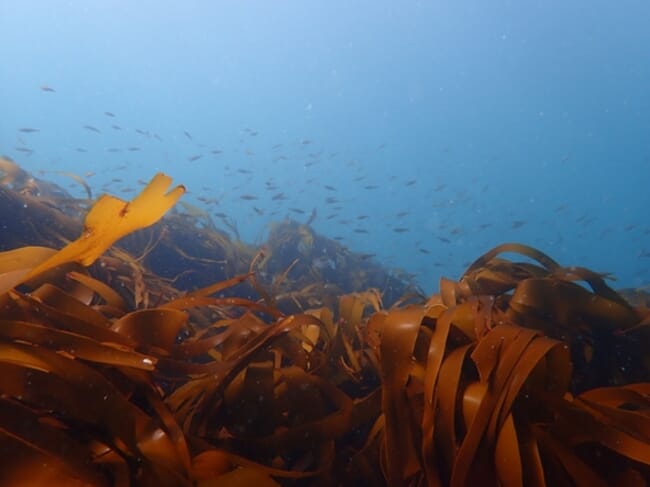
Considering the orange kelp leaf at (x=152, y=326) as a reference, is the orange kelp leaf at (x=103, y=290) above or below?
below

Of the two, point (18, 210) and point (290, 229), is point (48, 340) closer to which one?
point (18, 210)

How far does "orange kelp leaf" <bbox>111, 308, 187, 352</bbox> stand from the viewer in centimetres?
124

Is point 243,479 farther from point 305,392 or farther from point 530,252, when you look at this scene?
point 530,252

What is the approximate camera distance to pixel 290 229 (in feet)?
25.6

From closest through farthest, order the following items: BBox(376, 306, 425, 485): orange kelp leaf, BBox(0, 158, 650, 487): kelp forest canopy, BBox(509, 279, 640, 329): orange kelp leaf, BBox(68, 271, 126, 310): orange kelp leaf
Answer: BBox(0, 158, 650, 487): kelp forest canopy
BBox(376, 306, 425, 485): orange kelp leaf
BBox(68, 271, 126, 310): orange kelp leaf
BBox(509, 279, 640, 329): orange kelp leaf

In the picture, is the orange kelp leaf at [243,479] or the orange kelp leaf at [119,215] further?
the orange kelp leaf at [119,215]

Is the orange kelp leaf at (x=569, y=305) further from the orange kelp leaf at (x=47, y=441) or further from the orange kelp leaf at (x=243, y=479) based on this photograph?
the orange kelp leaf at (x=47, y=441)

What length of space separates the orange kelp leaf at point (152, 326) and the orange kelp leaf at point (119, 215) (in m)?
0.26

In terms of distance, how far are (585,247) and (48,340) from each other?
340 feet

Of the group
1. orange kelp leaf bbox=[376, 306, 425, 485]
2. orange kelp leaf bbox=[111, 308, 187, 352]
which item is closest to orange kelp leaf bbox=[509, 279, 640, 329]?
orange kelp leaf bbox=[376, 306, 425, 485]

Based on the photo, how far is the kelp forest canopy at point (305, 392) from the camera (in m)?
0.95

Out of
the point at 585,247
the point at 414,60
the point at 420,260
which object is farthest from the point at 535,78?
the point at 420,260

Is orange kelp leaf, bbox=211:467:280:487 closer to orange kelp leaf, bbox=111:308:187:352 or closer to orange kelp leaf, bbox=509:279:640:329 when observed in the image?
orange kelp leaf, bbox=111:308:187:352

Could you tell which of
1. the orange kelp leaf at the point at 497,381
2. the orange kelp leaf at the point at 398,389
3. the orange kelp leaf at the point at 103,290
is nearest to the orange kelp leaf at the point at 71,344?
the orange kelp leaf at the point at 103,290
